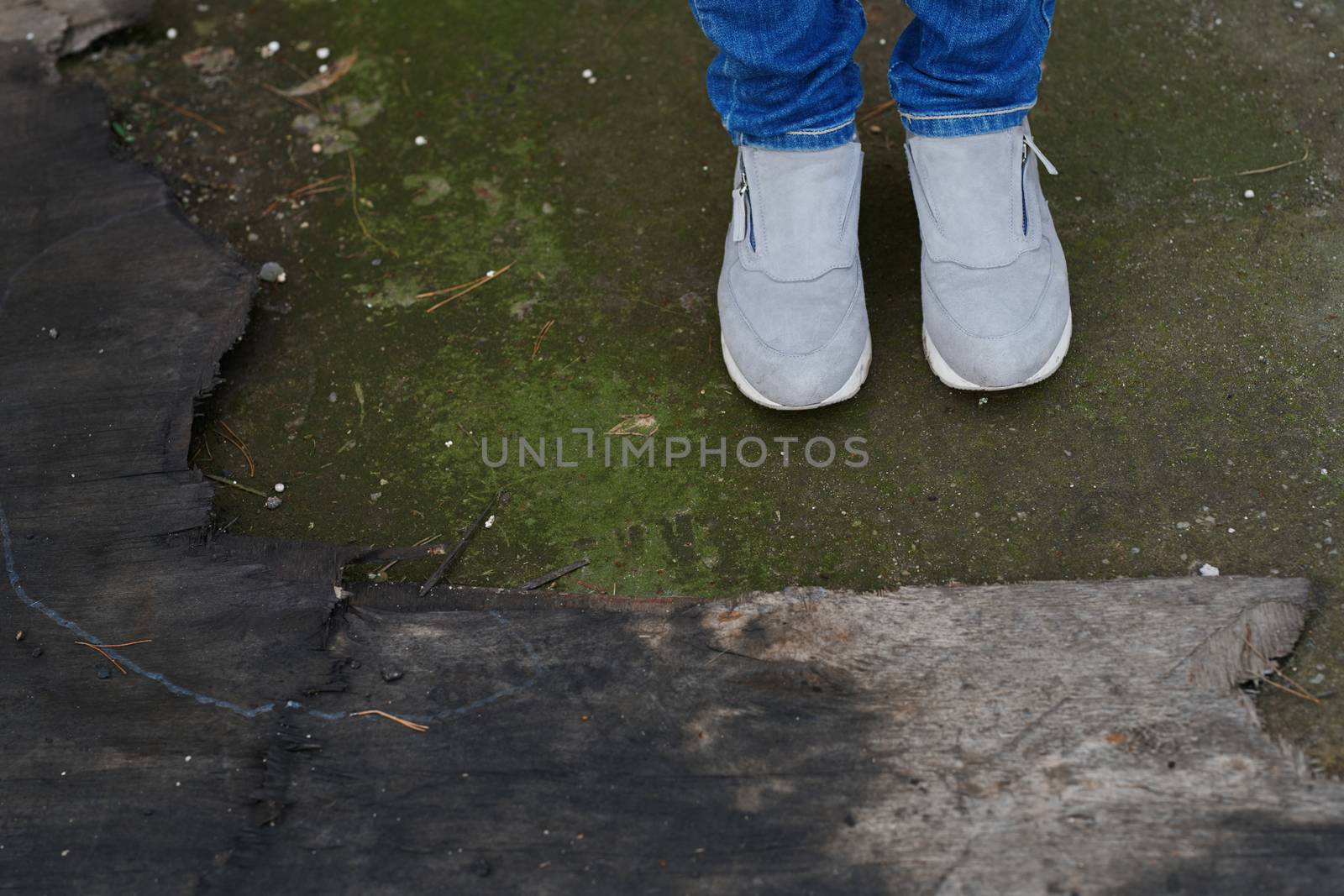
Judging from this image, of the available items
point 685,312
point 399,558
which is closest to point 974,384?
point 685,312

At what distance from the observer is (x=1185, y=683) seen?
1.55 meters

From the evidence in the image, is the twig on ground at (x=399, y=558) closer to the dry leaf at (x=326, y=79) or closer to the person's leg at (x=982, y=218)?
the person's leg at (x=982, y=218)

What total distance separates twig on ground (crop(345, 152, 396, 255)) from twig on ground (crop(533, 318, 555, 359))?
407mm

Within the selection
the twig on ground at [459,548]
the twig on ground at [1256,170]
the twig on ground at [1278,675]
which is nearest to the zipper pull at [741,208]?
the twig on ground at [459,548]

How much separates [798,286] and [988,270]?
337 millimetres

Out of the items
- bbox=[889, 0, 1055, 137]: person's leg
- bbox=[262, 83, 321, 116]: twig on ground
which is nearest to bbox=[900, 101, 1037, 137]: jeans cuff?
bbox=[889, 0, 1055, 137]: person's leg

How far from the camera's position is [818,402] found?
189cm

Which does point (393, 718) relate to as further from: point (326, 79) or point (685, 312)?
point (326, 79)

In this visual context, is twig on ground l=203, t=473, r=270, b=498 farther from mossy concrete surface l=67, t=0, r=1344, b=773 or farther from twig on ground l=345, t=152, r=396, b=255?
twig on ground l=345, t=152, r=396, b=255

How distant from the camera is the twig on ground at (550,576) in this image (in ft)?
5.89

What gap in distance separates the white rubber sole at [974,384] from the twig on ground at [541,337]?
0.73 meters

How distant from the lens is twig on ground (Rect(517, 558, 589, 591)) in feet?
5.89

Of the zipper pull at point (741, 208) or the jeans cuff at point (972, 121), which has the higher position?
the jeans cuff at point (972, 121)

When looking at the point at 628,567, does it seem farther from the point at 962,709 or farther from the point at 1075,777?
the point at 1075,777
